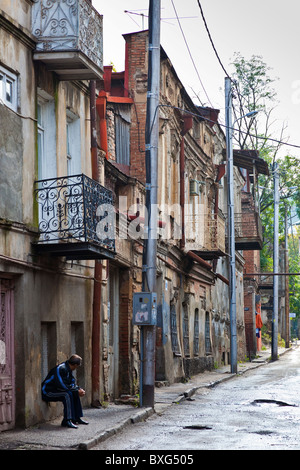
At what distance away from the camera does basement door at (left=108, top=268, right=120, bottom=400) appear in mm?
17672

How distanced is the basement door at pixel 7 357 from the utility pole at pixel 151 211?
Result: 386cm

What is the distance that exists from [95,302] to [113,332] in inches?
104

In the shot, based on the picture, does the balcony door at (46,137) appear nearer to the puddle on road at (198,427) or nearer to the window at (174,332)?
the puddle on road at (198,427)

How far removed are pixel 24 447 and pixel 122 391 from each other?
7.95 metres

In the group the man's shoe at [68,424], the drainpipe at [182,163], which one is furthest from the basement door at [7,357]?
the drainpipe at [182,163]

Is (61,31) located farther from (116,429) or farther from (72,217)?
(116,429)

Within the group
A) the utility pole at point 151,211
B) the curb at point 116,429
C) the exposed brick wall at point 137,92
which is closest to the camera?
the curb at point 116,429

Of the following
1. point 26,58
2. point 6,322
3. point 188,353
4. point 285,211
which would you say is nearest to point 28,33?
point 26,58

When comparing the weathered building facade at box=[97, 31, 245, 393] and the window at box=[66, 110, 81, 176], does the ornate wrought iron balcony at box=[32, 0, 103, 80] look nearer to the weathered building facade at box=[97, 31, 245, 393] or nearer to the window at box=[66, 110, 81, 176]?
the window at box=[66, 110, 81, 176]

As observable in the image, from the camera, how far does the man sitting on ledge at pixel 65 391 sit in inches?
480

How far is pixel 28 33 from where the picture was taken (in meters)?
12.9

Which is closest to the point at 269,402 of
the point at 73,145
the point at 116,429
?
the point at 116,429

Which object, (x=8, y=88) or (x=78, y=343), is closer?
(x=8, y=88)

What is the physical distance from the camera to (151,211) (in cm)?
1541
